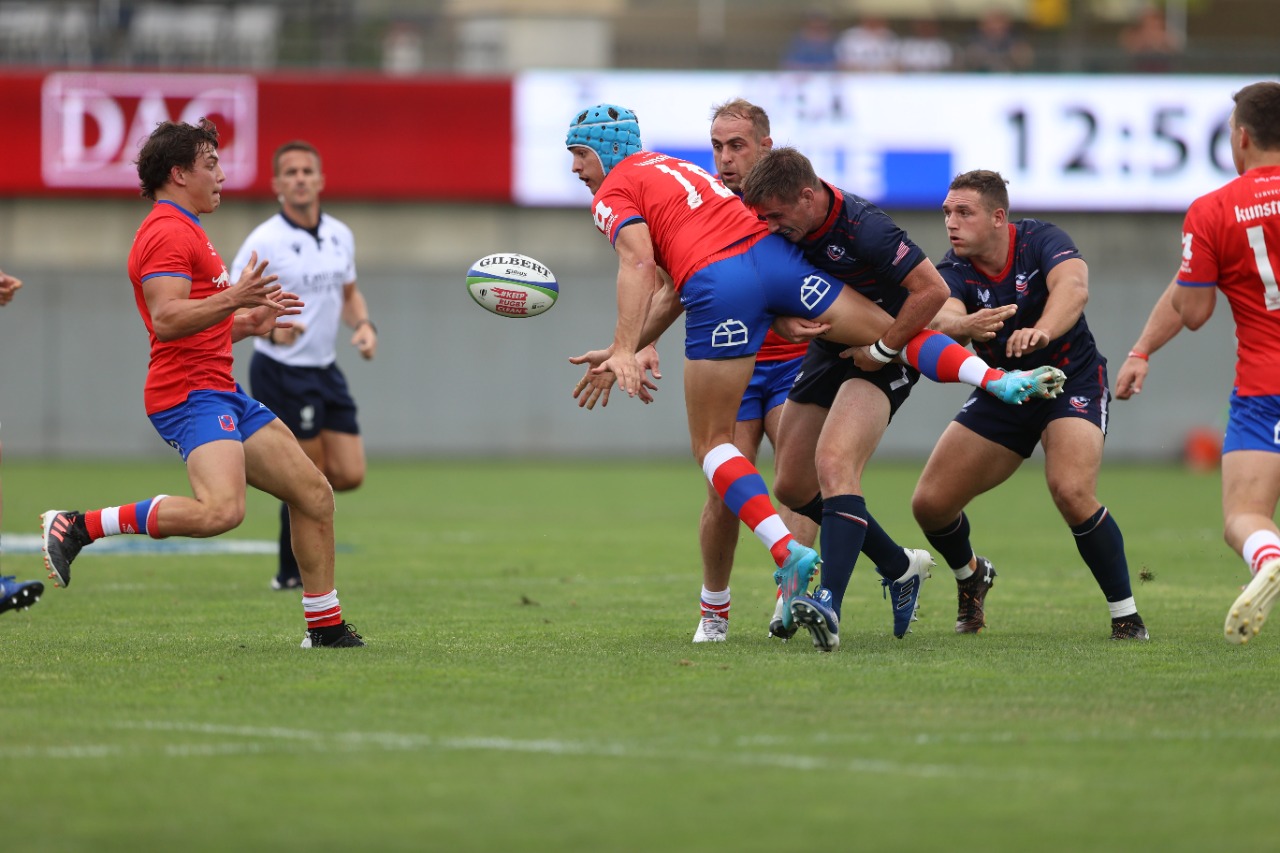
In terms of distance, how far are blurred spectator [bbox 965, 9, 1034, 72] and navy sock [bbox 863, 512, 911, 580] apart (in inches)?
770

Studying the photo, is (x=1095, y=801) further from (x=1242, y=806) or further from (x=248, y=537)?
(x=248, y=537)

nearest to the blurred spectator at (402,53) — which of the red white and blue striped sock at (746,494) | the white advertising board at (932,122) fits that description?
the white advertising board at (932,122)

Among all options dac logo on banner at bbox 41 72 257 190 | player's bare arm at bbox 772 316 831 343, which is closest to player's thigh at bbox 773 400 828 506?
player's bare arm at bbox 772 316 831 343

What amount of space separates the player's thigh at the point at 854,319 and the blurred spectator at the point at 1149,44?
2026cm

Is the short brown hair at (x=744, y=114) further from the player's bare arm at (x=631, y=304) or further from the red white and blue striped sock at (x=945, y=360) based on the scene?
the red white and blue striped sock at (x=945, y=360)

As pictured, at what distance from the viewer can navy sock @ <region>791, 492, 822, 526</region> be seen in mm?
8094

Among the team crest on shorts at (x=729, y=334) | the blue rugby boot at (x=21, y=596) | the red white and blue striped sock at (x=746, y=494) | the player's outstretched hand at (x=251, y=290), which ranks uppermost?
the player's outstretched hand at (x=251, y=290)

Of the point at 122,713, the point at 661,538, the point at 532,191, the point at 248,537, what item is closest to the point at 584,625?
the point at 122,713

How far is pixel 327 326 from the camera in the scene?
1127 centimetres

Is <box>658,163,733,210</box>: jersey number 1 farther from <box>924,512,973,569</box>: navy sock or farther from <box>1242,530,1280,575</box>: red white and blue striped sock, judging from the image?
<box>1242,530,1280,575</box>: red white and blue striped sock

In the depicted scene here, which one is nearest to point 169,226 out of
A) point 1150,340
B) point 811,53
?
point 1150,340

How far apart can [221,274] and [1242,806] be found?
4.79m

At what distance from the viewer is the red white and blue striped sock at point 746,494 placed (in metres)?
7.04

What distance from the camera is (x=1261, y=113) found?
21.8ft
